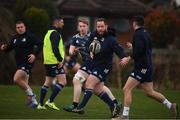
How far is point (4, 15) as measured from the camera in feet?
99.6

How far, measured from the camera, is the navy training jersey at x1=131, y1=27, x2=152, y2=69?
616 inches

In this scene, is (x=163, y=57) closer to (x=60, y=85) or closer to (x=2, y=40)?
(x=2, y=40)

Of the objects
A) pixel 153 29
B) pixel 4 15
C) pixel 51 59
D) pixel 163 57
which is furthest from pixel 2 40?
pixel 153 29

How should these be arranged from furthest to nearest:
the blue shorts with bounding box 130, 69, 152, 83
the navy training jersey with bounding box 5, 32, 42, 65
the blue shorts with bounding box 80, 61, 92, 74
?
the navy training jersey with bounding box 5, 32, 42, 65 < the blue shorts with bounding box 80, 61, 92, 74 < the blue shorts with bounding box 130, 69, 152, 83

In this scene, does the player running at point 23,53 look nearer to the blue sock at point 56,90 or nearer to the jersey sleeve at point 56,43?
the blue sock at point 56,90

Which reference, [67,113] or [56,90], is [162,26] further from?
[67,113]

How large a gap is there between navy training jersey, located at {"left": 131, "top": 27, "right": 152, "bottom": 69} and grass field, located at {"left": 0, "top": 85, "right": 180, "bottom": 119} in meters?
1.26

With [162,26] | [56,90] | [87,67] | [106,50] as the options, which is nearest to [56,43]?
[87,67]

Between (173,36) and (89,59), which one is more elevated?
(89,59)

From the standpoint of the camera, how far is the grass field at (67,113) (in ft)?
53.8


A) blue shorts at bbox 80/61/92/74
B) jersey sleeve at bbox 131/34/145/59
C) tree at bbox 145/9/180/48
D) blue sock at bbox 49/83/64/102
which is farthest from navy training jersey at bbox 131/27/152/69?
tree at bbox 145/9/180/48

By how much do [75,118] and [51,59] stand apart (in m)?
2.69

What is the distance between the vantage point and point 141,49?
15664mm

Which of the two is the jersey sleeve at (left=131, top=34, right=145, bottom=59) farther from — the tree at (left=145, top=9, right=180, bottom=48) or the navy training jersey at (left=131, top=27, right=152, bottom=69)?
the tree at (left=145, top=9, right=180, bottom=48)
